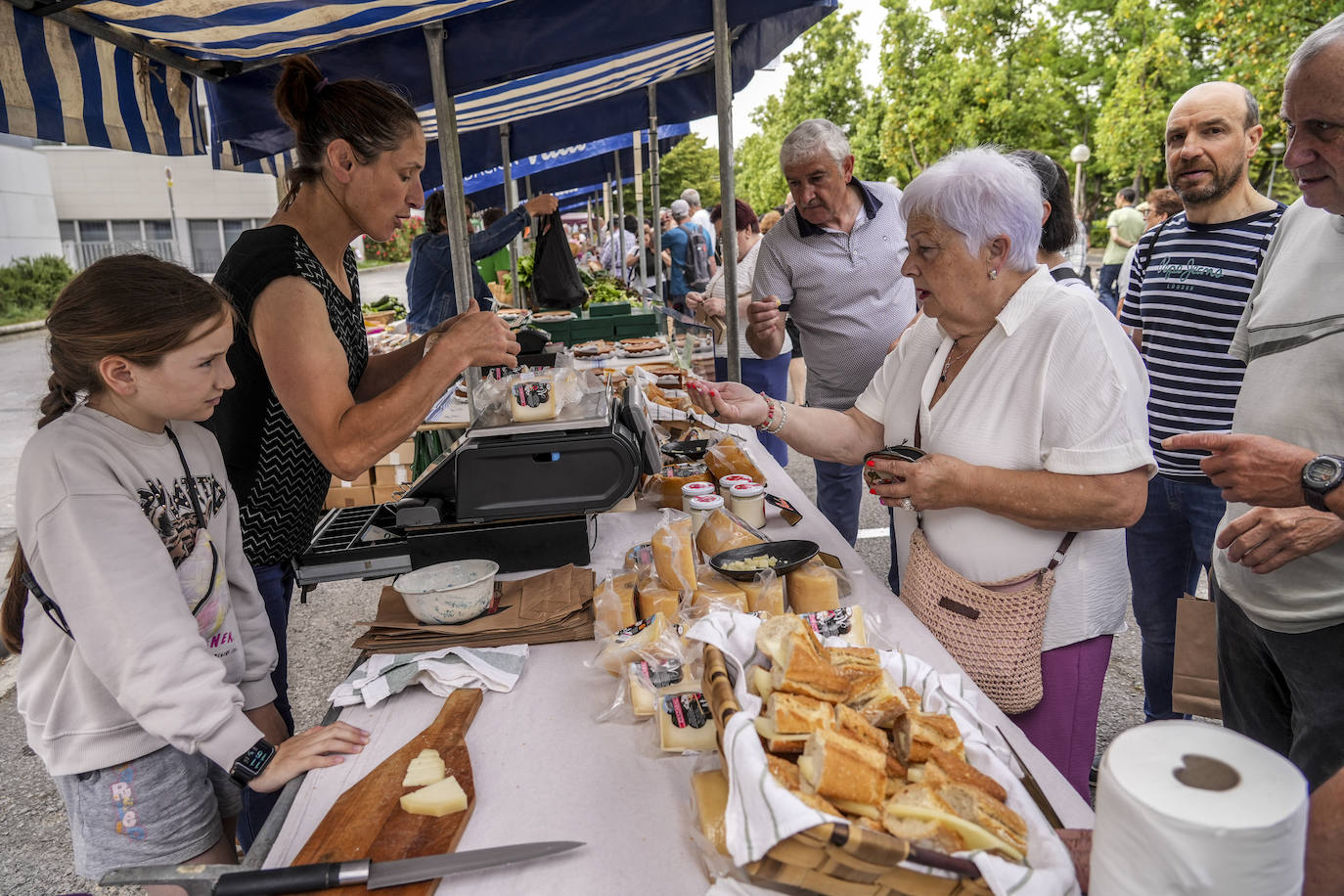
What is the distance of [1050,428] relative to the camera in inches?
70.4

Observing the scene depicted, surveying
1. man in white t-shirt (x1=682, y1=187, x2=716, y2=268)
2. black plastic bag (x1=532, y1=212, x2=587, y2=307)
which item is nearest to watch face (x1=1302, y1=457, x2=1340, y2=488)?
black plastic bag (x1=532, y1=212, x2=587, y2=307)

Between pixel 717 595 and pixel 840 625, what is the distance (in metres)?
0.35

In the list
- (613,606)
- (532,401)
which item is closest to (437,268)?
(532,401)

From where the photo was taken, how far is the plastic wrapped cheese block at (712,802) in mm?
1062

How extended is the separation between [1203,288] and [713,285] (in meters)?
4.49

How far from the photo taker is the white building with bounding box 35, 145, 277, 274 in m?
28.9

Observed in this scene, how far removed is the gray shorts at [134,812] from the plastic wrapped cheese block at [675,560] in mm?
1027

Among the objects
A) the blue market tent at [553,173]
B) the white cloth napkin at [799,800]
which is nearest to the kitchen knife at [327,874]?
the white cloth napkin at [799,800]

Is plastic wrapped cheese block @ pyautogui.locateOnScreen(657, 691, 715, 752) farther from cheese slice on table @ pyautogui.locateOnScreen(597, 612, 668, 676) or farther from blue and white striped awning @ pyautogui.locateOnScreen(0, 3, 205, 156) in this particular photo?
blue and white striped awning @ pyautogui.locateOnScreen(0, 3, 205, 156)

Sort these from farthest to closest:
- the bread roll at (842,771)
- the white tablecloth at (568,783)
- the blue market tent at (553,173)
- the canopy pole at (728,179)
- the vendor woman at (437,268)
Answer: the blue market tent at (553,173), the vendor woman at (437,268), the canopy pole at (728,179), the white tablecloth at (568,783), the bread roll at (842,771)

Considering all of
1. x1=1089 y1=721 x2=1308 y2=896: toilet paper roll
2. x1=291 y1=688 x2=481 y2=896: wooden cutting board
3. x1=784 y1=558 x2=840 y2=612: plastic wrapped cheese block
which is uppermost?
x1=1089 y1=721 x2=1308 y2=896: toilet paper roll

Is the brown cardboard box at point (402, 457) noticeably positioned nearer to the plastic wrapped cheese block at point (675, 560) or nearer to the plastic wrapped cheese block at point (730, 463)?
the plastic wrapped cheese block at point (730, 463)

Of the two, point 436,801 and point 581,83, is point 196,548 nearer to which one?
point 436,801

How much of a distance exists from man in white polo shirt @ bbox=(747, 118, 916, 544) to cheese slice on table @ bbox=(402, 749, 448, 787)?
2.56m
